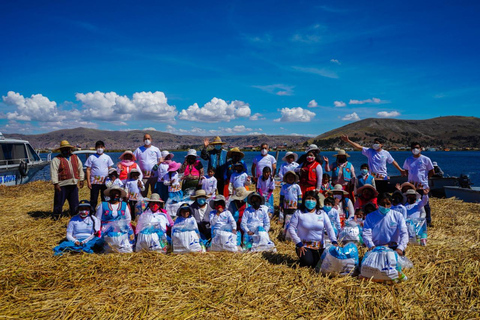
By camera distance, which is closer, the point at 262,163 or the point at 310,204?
the point at 310,204

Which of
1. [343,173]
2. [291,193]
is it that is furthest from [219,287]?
[343,173]

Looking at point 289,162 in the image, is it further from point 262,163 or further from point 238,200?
point 238,200

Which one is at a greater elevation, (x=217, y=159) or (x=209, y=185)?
(x=217, y=159)

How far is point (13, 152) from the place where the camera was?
692 inches

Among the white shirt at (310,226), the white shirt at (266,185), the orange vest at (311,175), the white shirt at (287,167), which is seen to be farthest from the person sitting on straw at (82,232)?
the orange vest at (311,175)

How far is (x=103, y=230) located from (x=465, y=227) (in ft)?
31.6

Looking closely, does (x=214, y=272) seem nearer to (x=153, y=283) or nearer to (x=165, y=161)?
(x=153, y=283)

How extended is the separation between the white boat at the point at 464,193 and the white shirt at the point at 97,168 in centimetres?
1472

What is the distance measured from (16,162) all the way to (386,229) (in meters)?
19.8

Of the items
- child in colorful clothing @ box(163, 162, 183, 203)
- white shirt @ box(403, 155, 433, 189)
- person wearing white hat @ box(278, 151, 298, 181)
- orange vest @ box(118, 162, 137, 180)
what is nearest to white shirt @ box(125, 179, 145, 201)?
orange vest @ box(118, 162, 137, 180)

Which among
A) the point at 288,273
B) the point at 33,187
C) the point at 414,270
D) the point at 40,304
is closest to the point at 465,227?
the point at 414,270

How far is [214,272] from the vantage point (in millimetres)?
5340

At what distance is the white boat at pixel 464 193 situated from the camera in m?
13.0

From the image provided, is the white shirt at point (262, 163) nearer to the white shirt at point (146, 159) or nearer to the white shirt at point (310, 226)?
the white shirt at point (146, 159)
